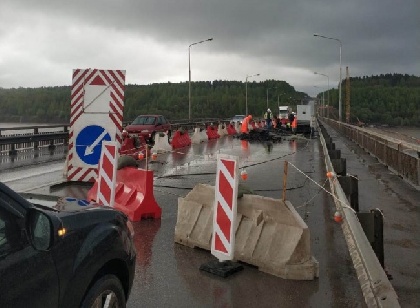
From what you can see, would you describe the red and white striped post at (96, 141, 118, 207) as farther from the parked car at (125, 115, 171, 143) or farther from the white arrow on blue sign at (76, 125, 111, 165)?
the parked car at (125, 115, 171, 143)

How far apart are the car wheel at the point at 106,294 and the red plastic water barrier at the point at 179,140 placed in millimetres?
21267

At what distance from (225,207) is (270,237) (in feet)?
2.17

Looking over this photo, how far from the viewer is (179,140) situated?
85.0ft

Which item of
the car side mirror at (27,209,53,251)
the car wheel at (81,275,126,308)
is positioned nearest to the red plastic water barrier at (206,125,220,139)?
the car wheel at (81,275,126,308)

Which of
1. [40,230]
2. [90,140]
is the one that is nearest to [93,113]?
[90,140]

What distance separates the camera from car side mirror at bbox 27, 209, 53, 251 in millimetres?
2613

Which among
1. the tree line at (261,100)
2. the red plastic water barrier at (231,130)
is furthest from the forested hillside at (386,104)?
the red plastic water barrier at (231,130)

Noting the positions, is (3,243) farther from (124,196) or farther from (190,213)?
(124,196)

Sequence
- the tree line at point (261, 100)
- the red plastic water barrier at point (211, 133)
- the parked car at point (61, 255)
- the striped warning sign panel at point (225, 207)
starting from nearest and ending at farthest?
the parked car at point (61, 255), the striped warning sign panel at point (225, 207), the red plastic water barrier at point (211, 133), the tree line at point (261, 100)

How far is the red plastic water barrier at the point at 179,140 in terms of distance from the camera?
2513cm

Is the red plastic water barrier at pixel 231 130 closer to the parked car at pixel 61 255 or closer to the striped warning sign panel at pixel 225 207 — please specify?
the striped warning sign panel at pixel 225 207

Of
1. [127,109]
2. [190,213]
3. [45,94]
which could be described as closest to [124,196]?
[190,213]

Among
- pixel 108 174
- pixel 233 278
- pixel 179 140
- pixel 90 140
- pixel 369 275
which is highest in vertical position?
pixel 90 140

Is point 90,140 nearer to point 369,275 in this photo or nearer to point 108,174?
point 108,174
